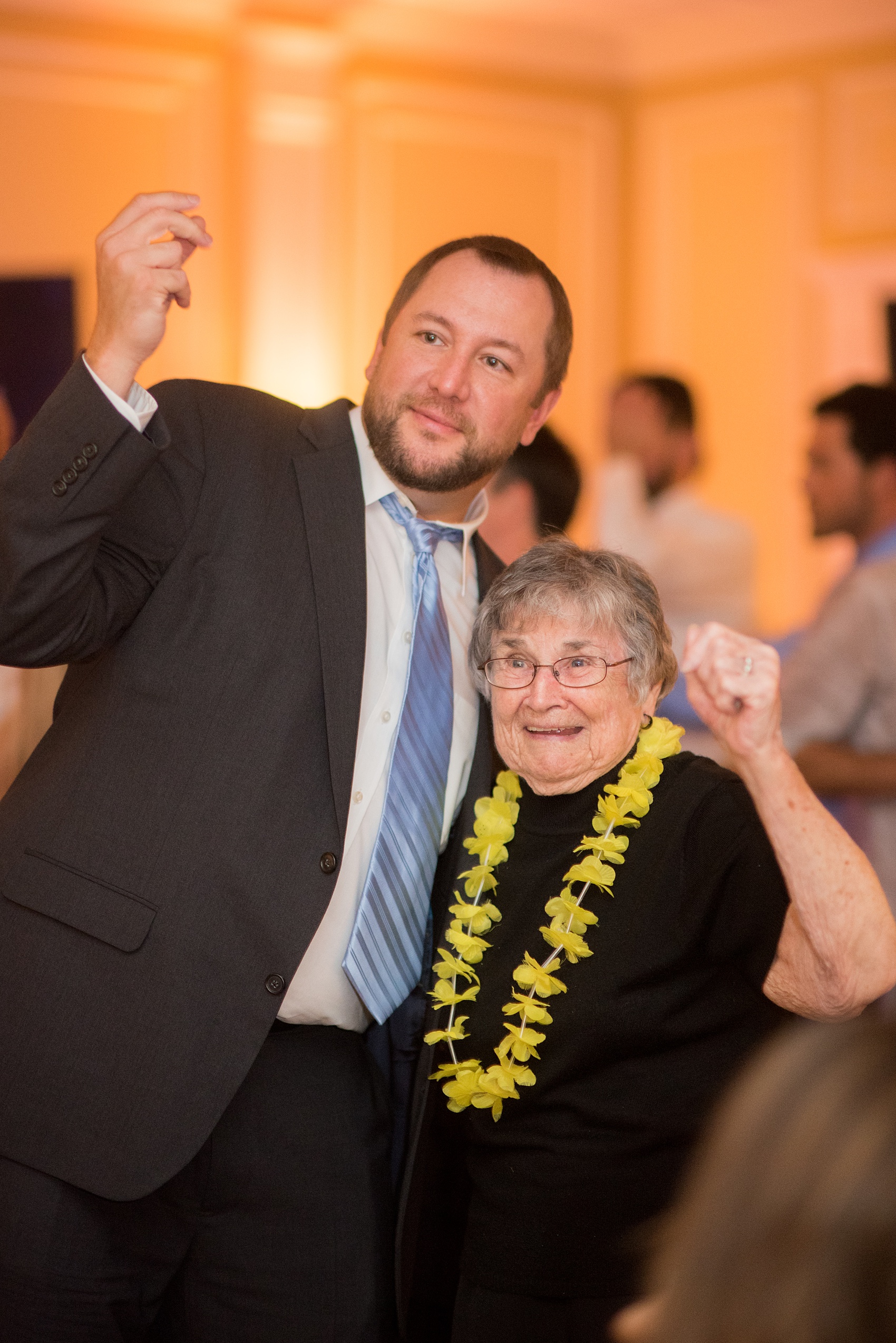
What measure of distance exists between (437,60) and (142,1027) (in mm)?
6349

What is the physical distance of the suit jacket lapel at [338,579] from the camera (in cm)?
177

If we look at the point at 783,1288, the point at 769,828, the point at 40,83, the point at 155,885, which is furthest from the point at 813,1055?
the point at 40,83

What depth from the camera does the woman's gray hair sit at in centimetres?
190

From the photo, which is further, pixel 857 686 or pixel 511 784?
pixel 857 686

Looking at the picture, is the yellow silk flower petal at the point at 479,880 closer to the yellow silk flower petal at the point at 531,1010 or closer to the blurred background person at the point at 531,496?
the yellow silk flower petal at the point at 531,1010

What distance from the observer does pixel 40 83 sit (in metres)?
6.18

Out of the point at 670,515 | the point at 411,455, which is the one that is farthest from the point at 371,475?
the point at 670,515

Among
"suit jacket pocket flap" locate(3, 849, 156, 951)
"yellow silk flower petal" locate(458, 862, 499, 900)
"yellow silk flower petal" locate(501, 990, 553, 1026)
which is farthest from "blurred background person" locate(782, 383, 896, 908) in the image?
"suit jacket pocket flap" locate(3, 849, 156, 951)

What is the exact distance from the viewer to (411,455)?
6.42 ft

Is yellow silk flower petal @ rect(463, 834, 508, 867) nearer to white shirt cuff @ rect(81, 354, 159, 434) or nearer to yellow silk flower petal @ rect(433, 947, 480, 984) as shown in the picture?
yellow silk flower petal @ rect(433, 947, 480, 984)

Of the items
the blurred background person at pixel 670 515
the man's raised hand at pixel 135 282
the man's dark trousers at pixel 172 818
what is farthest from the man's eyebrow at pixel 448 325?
the blurred background person at pixel 670 515

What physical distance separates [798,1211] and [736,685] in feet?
2.44

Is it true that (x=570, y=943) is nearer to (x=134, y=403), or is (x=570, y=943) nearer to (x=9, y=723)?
(x=134, y=403)

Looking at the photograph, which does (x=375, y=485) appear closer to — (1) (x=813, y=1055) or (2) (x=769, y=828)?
(2) (x=769, y=828)
